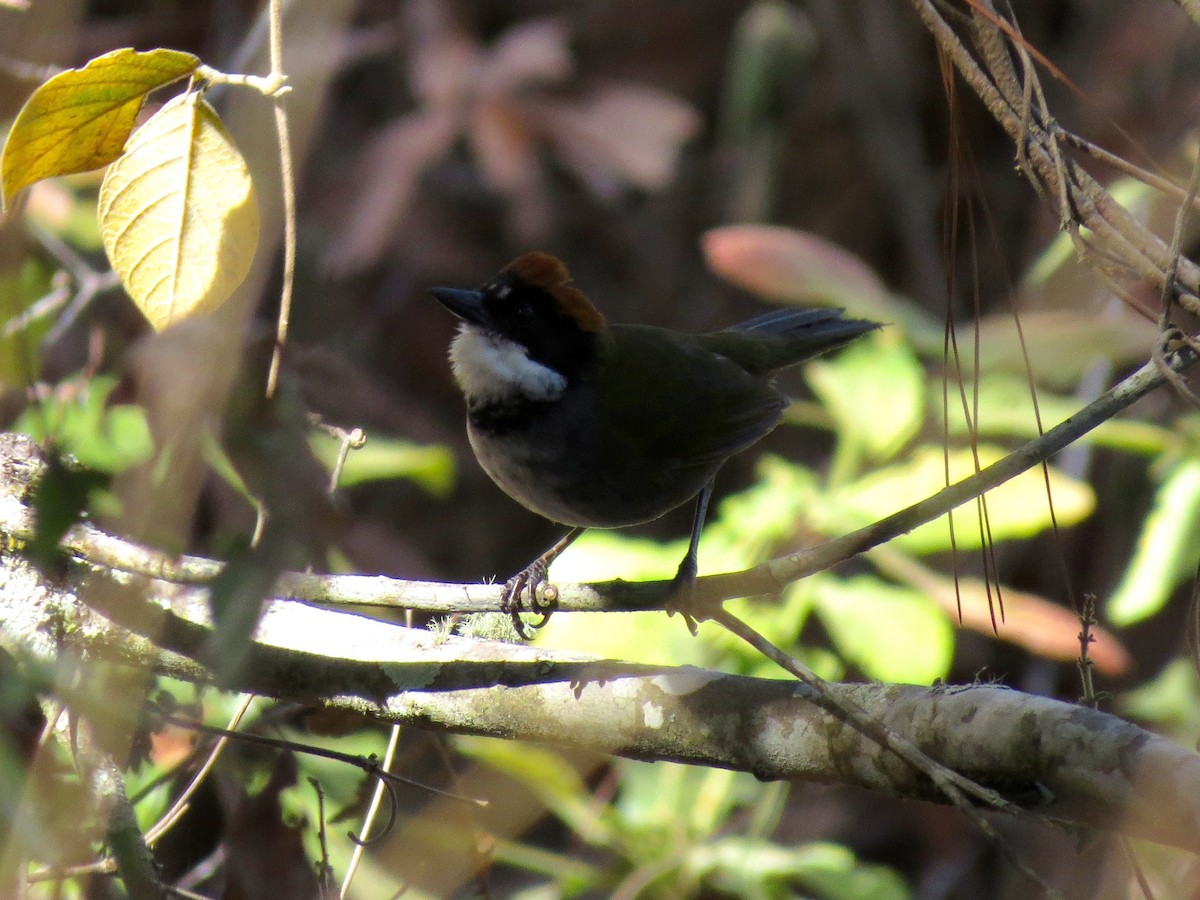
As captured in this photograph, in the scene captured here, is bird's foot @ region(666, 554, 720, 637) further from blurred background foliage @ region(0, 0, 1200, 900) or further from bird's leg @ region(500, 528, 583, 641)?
blurred background foliage @ region(0, 0, 1200, 900)

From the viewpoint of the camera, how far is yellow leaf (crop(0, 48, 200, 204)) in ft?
5.65

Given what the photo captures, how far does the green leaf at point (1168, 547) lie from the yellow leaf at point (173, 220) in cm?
242

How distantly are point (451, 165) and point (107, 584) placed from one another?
463 centimetres

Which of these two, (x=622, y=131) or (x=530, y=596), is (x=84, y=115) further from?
(x=622, y=131)

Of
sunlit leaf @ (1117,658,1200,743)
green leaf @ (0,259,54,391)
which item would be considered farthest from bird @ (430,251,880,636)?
sunlit leaf @ (1117,658,1200,743)

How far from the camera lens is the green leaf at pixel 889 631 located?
2949 millimetres

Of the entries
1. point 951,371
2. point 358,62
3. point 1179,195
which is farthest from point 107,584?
point 358,62

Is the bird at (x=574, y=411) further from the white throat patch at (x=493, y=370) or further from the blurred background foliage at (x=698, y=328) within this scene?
the blurred background foliage at (x=698, y=328)

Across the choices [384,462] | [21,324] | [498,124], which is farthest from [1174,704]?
[21,324]

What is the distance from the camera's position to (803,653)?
359 cm

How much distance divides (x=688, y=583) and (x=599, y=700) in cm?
39

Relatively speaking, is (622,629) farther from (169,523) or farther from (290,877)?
(169,523)

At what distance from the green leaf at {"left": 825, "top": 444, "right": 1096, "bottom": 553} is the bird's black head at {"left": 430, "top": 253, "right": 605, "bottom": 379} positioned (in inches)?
32.3

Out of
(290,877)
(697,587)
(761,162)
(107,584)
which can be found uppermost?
(761,162)
